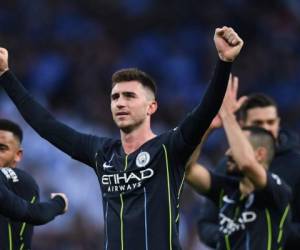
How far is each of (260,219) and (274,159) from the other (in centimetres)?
87

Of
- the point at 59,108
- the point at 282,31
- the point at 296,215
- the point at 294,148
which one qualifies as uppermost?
the point at 282,31

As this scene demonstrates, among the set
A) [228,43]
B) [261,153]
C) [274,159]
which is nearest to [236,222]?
[261,153]

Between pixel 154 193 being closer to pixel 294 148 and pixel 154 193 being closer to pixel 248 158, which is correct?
pixel 248 158

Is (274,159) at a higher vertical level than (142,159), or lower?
higher

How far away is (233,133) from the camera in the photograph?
689 cm

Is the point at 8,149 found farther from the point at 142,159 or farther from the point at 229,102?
the point at 229,102

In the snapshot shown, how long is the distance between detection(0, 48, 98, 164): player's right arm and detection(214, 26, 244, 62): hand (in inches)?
44.0

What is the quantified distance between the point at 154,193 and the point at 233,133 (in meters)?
1.44

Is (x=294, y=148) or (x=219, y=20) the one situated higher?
(x=219, y=20)

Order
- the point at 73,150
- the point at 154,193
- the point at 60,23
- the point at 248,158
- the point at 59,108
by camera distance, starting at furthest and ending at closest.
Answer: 1. the point at 60,23
2. the point at 59,108
3. the point at 248,158
4. the point at 73,150
5. the point at 154,193

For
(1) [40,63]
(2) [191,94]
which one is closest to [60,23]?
(1) [40,63]

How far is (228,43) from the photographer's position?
532 cm

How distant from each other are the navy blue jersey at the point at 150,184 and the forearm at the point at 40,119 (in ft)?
0.82

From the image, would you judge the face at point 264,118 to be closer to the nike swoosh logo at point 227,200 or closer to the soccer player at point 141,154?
the nike swoosh logo at point 227,200
